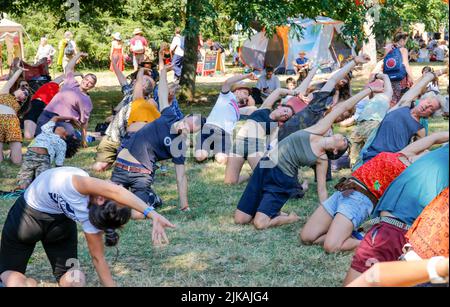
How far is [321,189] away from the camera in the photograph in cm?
705

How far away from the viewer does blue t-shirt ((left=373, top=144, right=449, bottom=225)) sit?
13.8ft

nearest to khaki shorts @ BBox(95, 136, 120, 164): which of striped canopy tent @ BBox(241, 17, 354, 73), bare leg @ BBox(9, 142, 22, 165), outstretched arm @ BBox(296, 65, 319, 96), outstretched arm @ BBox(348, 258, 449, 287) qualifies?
bare leg @ BBox(9, 142, 22, 165)

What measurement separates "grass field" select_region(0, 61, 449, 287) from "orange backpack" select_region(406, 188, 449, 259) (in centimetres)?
167

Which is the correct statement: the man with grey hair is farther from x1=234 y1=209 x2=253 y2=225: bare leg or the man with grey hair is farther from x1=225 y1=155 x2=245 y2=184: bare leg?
x1=225 y1=155 x2=245 y2=184: bare leg

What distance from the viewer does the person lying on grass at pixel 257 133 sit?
28.0ft

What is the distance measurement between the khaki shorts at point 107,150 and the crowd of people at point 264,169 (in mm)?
15

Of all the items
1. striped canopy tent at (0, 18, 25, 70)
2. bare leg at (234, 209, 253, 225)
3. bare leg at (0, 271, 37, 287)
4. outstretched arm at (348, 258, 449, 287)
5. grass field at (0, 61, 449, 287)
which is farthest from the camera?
striped canopy tent at (0, 18, 25, 70)

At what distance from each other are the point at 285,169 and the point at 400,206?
2.26 meters

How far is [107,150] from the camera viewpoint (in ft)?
30.6

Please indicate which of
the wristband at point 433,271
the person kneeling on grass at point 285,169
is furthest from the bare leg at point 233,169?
the wristband at point 433,271

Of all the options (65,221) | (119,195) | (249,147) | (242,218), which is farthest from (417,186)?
(249,147)

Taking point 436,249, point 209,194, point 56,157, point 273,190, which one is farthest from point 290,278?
point 56,157

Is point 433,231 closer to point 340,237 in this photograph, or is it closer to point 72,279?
point 340,237

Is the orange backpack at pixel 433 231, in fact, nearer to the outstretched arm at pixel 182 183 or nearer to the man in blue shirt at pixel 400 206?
the man in blue shirt at pixel 400 206
